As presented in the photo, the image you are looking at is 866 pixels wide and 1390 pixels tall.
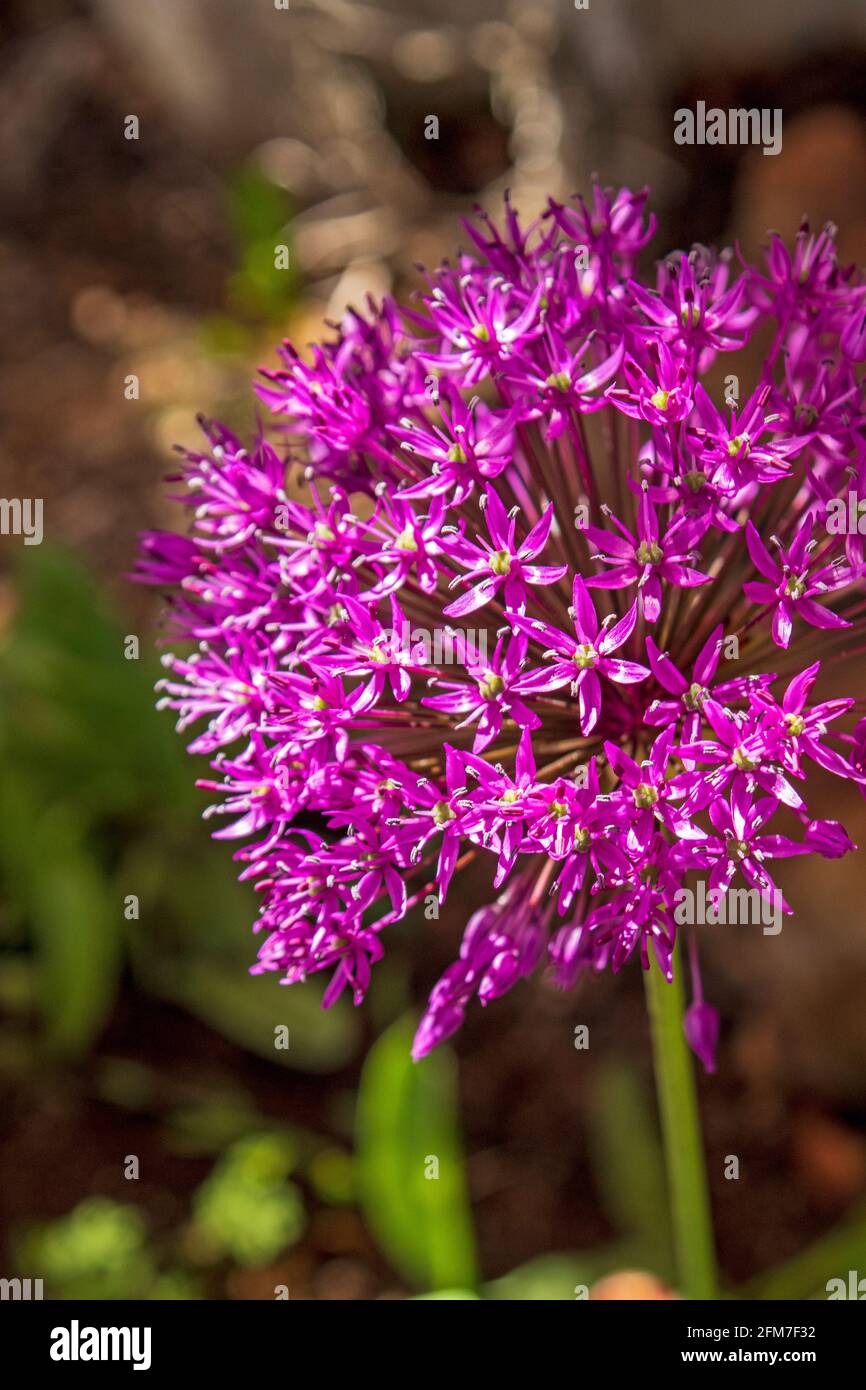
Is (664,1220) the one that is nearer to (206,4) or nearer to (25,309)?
(25,309)

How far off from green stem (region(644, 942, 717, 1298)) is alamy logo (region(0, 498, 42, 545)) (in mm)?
3190

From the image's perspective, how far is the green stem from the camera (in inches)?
74.6

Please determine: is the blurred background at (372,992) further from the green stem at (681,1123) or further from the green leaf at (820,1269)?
the green stem at (681,1123)

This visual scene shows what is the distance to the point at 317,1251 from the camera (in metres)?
3.26

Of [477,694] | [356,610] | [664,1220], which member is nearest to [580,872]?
[477,694]

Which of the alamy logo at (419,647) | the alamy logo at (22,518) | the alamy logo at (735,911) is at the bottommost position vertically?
the alamy logo at (735,911)

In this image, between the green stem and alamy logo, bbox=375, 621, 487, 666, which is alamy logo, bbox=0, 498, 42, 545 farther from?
the green stem

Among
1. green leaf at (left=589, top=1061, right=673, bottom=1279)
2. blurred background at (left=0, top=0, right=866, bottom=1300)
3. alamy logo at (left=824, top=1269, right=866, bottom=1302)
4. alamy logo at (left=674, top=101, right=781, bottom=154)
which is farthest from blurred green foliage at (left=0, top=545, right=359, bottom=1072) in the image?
alamy logo at (left=674, top=101, right=781, bottom=154)

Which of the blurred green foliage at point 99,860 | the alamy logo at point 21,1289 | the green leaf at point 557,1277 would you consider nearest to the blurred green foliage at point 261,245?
the blurred green foliage at point 99,860

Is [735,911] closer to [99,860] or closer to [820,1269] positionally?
[820,1269]

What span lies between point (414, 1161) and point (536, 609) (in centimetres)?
145

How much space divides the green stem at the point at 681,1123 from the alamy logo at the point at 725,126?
10.0ft

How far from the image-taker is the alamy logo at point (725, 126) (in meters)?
4.09
